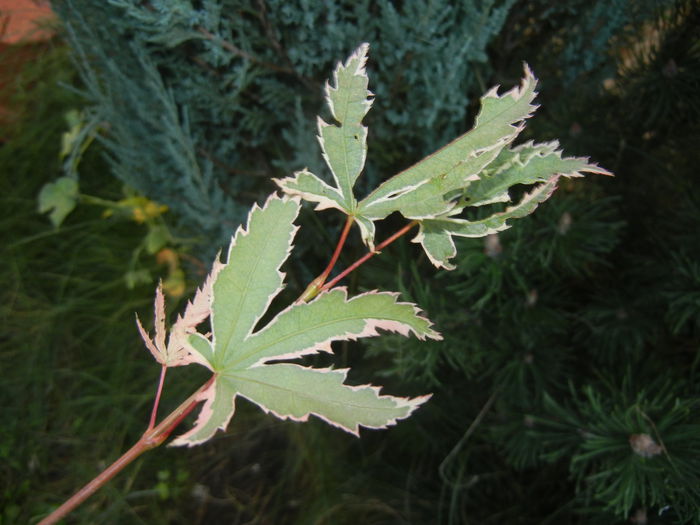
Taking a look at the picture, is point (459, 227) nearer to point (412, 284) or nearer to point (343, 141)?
point (343, 141)

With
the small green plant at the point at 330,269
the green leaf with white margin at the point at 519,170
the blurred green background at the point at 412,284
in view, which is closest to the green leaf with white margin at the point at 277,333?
the small green plant at the point at 330,269

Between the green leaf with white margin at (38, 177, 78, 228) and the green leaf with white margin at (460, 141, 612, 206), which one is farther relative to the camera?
the green leaf with white margin at (38, 177, 78, 228)

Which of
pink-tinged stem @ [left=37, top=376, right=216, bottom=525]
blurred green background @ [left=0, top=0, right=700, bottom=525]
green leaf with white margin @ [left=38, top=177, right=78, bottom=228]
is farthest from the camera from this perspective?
green leaf with white margin @ [left=38, top=177, right=78, bottom=228]

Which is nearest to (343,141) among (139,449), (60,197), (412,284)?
(139,449)

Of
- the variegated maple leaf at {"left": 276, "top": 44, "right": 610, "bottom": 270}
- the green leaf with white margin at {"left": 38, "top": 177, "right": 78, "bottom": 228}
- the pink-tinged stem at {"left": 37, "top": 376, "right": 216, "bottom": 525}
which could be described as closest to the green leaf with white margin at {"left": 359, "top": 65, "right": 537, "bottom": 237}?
the variegated maple leaf at {"left": 276, "top": 44, "right": 610, "bottom": 270}

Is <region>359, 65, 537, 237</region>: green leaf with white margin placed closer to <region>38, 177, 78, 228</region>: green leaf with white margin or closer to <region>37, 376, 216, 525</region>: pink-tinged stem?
<region>37, 376, 216, 525</region>: pink-tinged stem

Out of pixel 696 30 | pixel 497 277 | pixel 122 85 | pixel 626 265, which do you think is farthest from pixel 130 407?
pixel 696 30

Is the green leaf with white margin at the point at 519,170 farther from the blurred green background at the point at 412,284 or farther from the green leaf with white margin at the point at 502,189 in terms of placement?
the blurred green background at the point at 412,284
